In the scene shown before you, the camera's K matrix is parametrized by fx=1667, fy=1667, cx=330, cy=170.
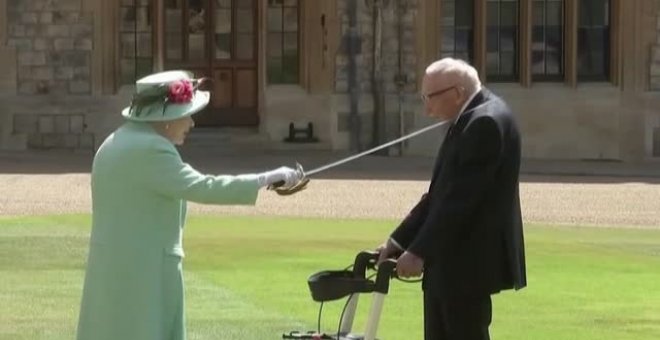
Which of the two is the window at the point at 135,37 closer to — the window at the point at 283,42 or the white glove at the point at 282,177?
the window at the point at 283,42

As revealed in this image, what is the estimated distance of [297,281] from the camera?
11.7 meters

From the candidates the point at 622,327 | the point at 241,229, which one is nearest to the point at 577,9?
the point at 241,229

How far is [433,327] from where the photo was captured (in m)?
6.58

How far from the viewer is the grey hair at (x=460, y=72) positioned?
6359 mm

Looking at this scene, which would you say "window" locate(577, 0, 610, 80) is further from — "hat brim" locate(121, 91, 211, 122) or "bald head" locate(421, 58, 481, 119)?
"hat brim" locate(121, 91, 211, 122)

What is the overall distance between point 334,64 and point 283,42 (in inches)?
38.8

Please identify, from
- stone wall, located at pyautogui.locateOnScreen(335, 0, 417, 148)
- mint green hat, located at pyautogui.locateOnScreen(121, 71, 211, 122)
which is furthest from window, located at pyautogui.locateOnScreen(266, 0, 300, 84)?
mint green hat, located at pyautogui.locateOnScreen(121, 71, 211, 122)

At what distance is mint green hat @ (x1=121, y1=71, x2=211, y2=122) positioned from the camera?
6004 millimetres

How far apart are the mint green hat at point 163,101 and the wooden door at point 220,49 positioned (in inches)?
739

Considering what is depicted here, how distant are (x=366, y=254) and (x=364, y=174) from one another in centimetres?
1434

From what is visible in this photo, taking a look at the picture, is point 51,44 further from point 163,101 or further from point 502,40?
point 163,101

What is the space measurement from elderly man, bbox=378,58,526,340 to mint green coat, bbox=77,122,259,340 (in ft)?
2.59

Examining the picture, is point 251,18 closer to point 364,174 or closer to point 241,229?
point 364,174

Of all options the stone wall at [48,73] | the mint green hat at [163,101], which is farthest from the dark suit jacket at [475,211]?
the stone wall at [48,73]
